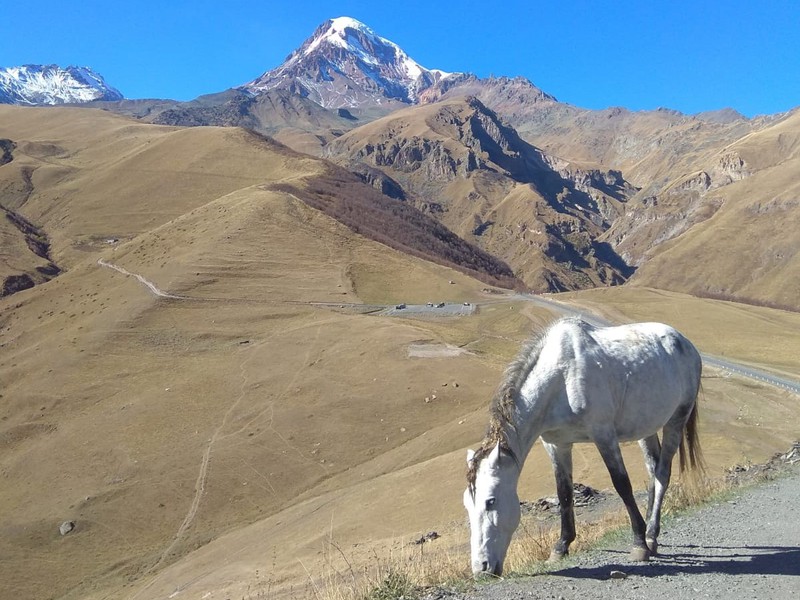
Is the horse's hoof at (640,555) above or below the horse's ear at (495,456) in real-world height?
below

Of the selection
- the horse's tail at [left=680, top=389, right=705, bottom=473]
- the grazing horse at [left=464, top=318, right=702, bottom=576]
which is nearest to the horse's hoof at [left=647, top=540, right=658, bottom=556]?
the grazing horse at [left=464, top=318, right=702, bottom=576]

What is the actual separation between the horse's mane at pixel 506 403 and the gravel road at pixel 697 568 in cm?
135

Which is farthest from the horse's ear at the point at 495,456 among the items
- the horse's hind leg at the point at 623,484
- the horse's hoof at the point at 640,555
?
the horse's hoof at the point at 640,555

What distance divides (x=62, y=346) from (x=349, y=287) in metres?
29.3

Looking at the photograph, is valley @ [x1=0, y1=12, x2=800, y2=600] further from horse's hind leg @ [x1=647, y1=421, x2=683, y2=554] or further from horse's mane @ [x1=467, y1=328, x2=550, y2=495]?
horse's hind leg @ [x1=647, y1=421, x2=683, y2=554]

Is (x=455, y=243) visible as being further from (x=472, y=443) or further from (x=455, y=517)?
(x=455, y=517)

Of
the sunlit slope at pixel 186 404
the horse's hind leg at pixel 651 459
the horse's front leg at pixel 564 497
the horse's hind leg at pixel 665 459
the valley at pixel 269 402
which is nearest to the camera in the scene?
the horse's front leg at pixel 564 497

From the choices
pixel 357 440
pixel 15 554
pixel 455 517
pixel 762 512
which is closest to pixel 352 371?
pixel 357 440

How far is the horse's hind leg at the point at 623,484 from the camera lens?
7.46 meters

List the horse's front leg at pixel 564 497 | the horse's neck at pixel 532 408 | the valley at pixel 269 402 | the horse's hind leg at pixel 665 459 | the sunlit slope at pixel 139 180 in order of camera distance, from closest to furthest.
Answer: the horse's neck at pixel 532 408, the horse's front leg at pixel 564 497, the horse's hind leg at pixel 665 459, the valley at pixel 269 402, the sunlit slope at pixel 139 180

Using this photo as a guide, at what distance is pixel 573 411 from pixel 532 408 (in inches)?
20.3

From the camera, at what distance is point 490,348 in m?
50.5

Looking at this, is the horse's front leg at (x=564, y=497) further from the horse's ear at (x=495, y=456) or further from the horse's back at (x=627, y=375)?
the horse's ear at (x=495, y=456)

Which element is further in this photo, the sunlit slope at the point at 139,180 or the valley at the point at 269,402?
the sunlit slope at the point at 139,180
